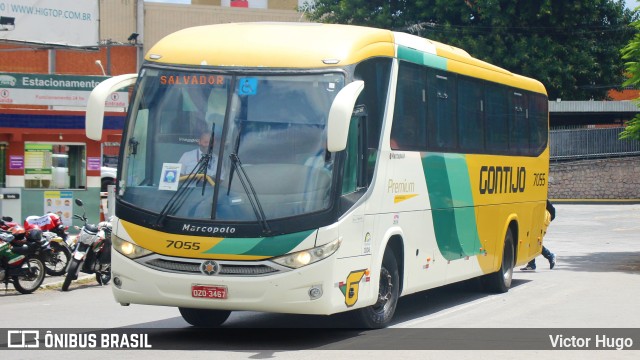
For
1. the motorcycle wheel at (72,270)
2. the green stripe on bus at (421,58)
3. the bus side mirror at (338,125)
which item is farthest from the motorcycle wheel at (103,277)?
the bus side mirror at (338,125)

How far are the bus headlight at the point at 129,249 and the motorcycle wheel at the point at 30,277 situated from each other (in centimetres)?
597

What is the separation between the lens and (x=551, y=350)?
11273 millimetres

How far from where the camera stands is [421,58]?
46.9 ft

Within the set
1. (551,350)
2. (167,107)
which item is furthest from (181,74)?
(551,350)

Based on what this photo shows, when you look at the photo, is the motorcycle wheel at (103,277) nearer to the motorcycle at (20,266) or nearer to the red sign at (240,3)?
the motorcycle at (20,266)

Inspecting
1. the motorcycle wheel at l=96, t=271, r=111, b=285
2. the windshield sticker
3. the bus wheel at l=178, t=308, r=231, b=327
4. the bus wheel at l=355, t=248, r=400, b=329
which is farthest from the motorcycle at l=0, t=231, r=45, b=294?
the bus wheel at l=355, t=248, r=400, b=329

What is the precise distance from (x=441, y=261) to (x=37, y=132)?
12.6m

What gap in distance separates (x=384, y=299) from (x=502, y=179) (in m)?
5.74

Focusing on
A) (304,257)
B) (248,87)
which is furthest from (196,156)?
(304,257)

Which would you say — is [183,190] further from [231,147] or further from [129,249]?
[129,249]

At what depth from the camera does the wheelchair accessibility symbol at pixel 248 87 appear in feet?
37.7

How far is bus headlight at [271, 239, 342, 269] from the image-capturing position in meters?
11.0

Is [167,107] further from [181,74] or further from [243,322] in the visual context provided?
[243,322]

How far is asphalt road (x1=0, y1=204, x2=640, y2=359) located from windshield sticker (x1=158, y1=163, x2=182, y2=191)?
5.30 feet
